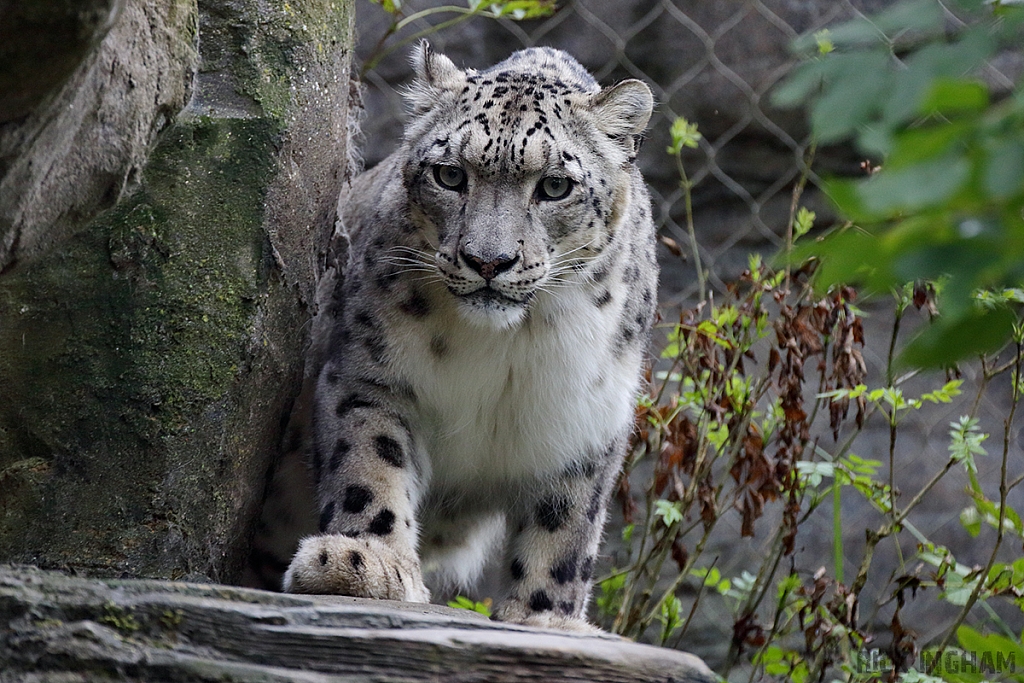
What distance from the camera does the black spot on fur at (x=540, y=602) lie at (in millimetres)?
2531

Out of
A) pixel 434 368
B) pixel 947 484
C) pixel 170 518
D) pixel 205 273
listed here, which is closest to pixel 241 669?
pixel 170 518

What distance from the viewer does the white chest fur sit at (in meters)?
2.50

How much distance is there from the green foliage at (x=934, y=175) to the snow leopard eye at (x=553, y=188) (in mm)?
1498

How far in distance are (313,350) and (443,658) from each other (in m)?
1.41

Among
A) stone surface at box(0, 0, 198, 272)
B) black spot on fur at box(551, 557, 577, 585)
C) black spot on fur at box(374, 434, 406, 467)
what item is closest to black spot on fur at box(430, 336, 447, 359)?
black spot on fur at box(374, 434, 406, 467)

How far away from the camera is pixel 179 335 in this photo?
215cm

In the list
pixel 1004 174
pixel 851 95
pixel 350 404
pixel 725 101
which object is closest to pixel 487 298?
pixel 350 404

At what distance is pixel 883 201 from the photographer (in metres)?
0.72

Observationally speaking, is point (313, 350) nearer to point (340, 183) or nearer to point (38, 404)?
point (340, 183)

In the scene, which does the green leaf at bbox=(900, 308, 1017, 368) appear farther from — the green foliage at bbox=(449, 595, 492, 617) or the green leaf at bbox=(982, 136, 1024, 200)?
the green foliage at bbox=(449, 595, 492, 617)

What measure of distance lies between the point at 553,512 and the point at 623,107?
0.94 metres

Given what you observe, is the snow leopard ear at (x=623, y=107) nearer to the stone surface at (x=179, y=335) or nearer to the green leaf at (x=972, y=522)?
the stone surface at (x=179, y=335)

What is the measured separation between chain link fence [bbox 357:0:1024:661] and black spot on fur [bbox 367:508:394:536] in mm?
2214

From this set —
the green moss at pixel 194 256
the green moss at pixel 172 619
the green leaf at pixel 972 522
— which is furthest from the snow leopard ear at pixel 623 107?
the green moss at pixel 172 619
